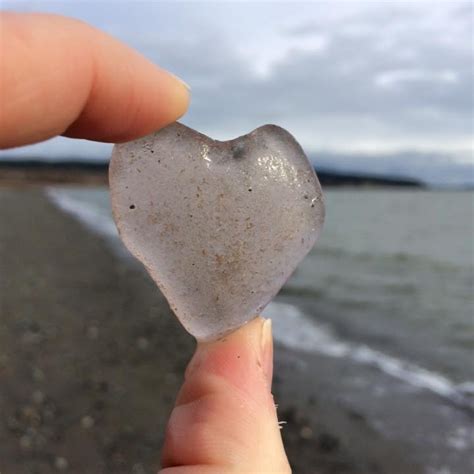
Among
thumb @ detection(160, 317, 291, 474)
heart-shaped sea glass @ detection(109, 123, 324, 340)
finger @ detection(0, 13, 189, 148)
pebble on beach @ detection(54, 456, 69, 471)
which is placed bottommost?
pebble on beach @ detection(54, 456, 69, 471)

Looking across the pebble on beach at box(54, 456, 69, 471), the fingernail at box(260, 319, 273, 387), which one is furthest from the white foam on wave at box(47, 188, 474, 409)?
the fingernail at box(260, 319, 273, 387)

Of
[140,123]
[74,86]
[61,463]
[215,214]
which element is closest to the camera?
[74,86]

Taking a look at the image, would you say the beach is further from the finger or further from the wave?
the wave

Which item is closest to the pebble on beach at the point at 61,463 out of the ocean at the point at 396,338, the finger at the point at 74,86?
the ocean at the point at 396,338

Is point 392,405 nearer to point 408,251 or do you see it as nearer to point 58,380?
point 58,380

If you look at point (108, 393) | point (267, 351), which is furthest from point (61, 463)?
point (267, 351)

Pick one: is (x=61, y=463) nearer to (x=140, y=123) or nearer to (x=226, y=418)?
(x=226, y=418)

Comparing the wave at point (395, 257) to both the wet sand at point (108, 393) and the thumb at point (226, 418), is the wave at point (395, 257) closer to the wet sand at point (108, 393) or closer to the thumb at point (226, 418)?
the wet sand at point (108, 393)
